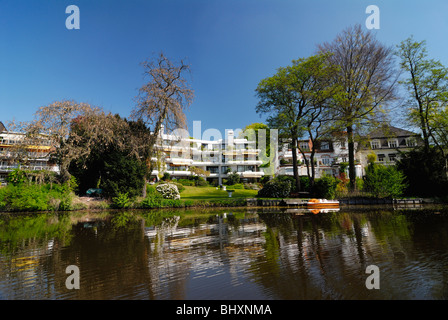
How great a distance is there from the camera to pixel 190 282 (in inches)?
190

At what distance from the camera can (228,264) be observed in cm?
600

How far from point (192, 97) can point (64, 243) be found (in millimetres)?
17491

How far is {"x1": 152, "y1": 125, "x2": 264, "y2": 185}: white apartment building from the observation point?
2094 inches

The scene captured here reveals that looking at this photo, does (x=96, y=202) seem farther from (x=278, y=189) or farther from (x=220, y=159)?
(x=220, y=159)

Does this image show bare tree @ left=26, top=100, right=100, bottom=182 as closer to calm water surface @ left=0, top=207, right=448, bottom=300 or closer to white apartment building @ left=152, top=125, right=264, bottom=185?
calm water surface @ left=0, top=207, right=448, bottom=300

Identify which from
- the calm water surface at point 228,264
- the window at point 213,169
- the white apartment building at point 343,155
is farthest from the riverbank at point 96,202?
the window at point 213,169

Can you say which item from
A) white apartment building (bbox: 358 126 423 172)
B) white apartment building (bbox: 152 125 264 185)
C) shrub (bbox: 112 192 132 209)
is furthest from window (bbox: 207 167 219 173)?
shrub (bbox: 112 192 132 209)

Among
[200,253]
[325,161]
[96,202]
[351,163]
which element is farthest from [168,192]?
[325,161]

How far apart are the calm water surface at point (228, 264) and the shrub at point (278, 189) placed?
1529cm

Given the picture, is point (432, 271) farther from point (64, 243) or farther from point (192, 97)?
point (192, 97)

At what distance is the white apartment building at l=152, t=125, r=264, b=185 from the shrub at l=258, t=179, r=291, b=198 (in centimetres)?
2686

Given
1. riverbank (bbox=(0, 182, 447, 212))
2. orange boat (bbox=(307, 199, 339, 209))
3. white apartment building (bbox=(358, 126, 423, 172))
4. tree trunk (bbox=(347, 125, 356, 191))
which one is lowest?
orange boat (bbox=(307, 199, 339, 209))

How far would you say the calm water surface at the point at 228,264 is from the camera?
4.37 metres
